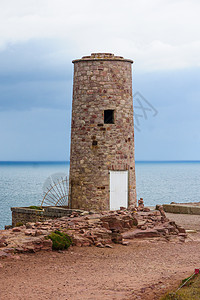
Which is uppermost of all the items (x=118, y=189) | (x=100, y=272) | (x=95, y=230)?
(x=118, y=189)

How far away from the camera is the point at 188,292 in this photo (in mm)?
12570

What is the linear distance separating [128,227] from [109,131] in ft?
21.7

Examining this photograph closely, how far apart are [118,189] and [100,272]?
1143cm

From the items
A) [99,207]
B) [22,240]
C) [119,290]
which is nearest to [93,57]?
[99,207]

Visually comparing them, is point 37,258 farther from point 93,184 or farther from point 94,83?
point 94,83

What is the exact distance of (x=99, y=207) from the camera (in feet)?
85.0

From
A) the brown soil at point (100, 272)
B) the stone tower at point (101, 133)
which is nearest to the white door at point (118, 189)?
the stone tower at point (101, 133)

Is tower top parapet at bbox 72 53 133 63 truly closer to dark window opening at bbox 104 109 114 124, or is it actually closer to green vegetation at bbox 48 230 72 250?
dark window opening at bbox 104 109 114 124

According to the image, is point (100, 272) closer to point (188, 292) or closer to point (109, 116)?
point (188, 292)

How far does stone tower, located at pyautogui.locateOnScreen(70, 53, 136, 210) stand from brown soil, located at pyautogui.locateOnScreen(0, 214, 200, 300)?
696 centimetres

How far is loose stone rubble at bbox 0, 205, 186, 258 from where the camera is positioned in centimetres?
1695

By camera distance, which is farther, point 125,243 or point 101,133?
point 101,133

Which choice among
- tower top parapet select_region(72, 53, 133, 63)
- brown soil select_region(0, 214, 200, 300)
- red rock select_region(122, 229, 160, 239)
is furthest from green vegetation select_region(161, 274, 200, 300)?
tower top parapet select_region(72, 53, 133, 63)

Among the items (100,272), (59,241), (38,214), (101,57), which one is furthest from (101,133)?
(100,272)
